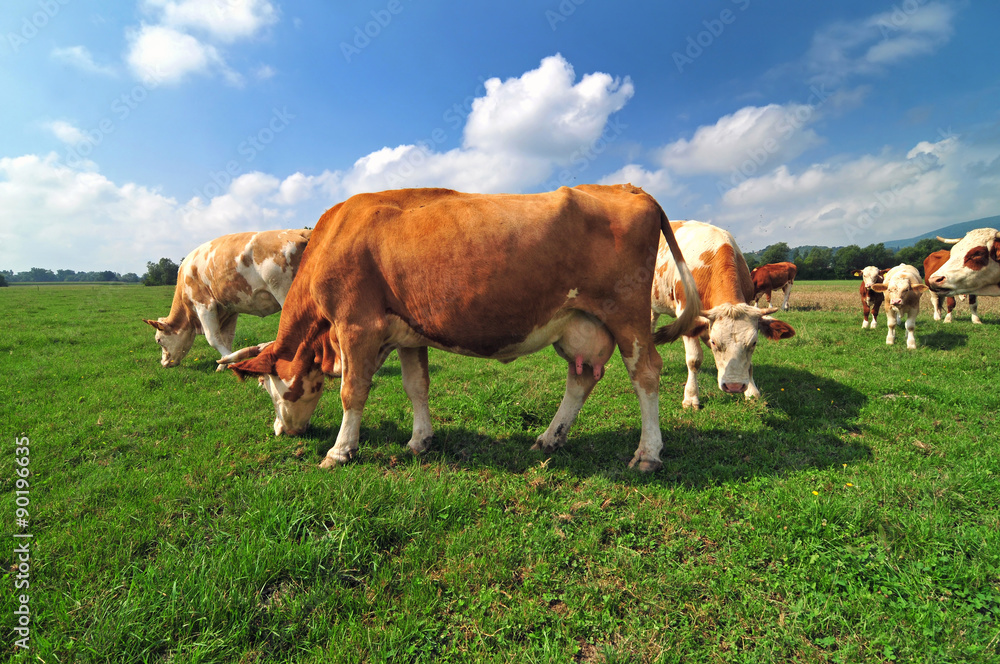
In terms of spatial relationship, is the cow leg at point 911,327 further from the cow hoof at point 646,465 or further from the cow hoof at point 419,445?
the cow hoof at point 419,445

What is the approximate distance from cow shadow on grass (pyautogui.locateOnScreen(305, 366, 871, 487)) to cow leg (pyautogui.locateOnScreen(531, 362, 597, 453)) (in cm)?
10

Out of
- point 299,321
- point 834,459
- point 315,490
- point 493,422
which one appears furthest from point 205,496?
point 834,459

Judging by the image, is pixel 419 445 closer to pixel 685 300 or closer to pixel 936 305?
pixel 685 300

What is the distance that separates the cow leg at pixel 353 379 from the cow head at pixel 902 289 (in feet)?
39.2

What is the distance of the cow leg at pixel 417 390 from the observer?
15.3ft

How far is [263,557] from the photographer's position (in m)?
2.65

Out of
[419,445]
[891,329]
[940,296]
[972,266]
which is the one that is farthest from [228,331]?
[940,296]

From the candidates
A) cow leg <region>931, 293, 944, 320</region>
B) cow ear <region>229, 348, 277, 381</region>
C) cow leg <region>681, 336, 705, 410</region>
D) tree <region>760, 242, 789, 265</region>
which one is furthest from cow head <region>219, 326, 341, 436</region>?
tree <region>760, 242, 789, 265</region>

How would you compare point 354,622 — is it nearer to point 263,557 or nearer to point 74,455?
point 263,557

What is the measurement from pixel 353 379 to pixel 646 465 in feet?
9.88

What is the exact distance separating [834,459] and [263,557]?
16.7ft

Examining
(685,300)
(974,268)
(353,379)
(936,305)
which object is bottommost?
(936,305)

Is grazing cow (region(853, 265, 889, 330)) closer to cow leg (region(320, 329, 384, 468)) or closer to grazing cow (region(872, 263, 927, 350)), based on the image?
grazing cow (region(872, 263, 927, 350))

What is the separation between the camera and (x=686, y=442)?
466cm
